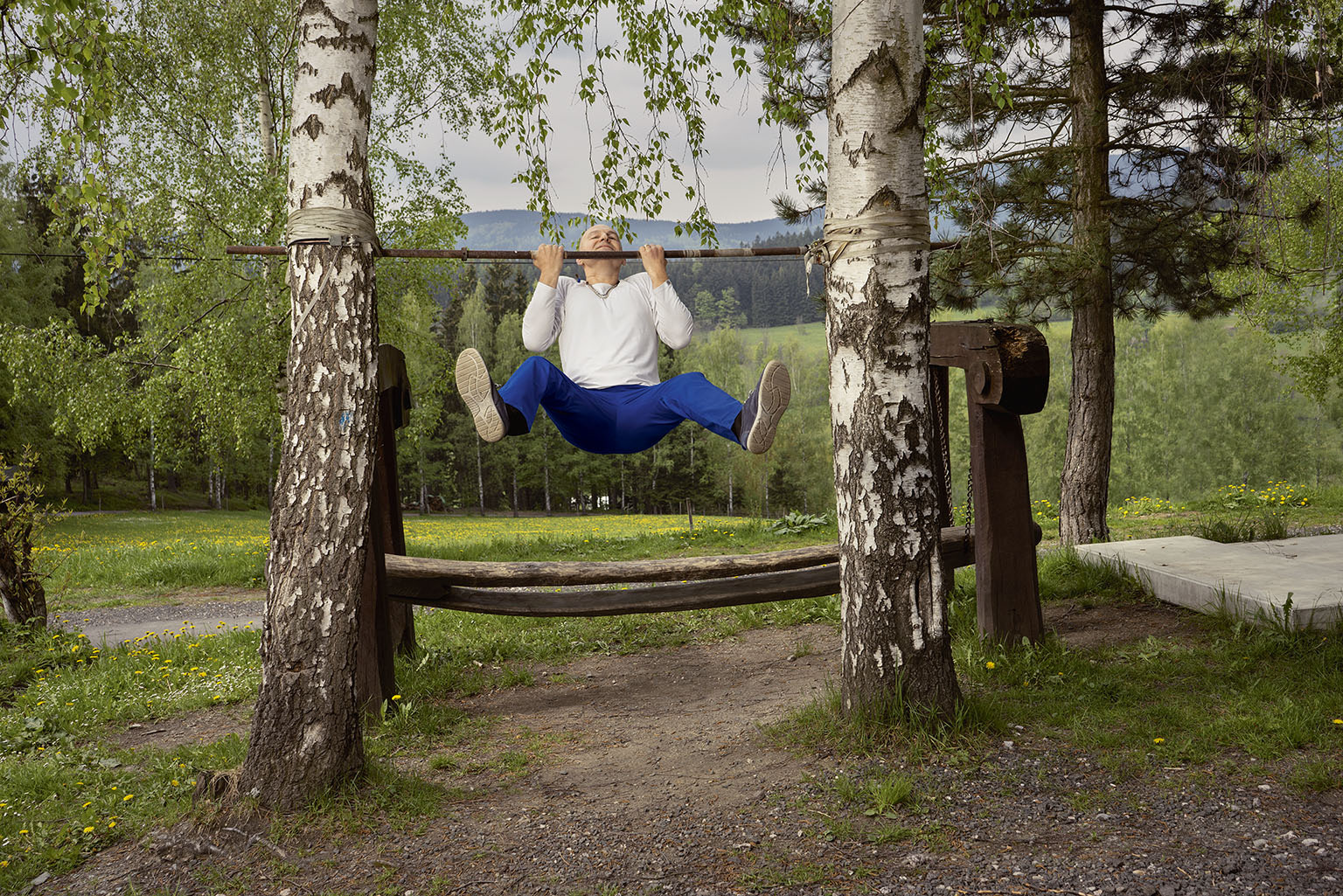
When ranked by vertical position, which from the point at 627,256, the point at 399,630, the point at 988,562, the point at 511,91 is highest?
the point at 511,91

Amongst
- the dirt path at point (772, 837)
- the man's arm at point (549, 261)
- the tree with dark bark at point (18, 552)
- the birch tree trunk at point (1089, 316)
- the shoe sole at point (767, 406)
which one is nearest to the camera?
the dirt path at point (772, 837)

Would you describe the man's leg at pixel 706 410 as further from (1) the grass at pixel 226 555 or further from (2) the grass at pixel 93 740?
(1) the grass at pixel 226 555

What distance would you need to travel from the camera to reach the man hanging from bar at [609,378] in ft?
13.8

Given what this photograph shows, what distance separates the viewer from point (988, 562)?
Result: 4.77 metres

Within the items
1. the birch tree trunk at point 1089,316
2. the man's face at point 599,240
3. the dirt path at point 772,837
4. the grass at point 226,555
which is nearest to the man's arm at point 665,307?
the man's face at point 599,240

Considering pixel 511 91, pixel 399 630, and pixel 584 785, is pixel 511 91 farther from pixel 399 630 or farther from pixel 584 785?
pixel 584 785

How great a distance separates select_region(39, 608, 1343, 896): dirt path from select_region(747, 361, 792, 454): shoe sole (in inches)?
52.6

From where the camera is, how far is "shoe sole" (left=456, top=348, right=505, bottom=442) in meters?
4.18

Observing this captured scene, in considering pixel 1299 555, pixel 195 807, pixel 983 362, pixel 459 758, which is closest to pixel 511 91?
pixel 983 362

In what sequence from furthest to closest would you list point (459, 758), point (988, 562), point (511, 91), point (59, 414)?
point (59, 414) → point (511, 91) → point (988, 562) → point (459, 758)

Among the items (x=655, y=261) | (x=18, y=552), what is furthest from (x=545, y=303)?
(x=18, y=552)

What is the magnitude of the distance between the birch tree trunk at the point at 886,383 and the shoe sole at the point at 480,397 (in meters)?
1.57

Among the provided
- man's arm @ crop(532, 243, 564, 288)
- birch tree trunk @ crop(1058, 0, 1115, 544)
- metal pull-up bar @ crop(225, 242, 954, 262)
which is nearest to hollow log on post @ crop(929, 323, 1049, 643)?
metal pull-up bar @ crop(225, 242, 954, 262)

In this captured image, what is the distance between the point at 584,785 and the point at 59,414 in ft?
42.0
